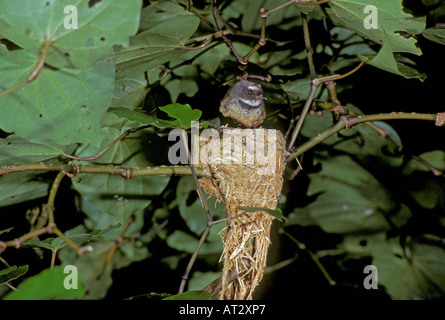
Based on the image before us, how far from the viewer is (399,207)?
1821mm

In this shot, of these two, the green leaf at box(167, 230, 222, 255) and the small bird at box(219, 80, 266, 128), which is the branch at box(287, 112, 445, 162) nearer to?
the small bird at box(219, 80, 266, 128)

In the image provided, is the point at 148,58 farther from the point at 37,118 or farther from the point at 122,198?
the point at 122,198

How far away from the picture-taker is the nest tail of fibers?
1299mm

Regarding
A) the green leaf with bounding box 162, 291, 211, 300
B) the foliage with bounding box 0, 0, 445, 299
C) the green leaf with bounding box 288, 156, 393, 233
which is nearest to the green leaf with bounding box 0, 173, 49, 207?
the foliage with bounding box 0, 0, 445, 299

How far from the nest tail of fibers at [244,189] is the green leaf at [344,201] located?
0.53m

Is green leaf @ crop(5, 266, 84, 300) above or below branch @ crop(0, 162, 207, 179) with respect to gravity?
below

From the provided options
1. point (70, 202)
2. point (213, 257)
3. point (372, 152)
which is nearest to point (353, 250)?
point (372, 152)

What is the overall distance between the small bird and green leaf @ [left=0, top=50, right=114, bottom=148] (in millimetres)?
828

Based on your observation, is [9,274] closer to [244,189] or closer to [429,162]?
[244,189]

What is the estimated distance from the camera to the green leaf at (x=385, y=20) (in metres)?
1.11

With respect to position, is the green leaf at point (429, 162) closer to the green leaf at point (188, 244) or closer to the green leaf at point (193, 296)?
the green leaf at point (188, 244)

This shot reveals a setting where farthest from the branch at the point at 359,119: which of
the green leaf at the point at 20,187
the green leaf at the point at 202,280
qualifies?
the green leaf at the point at 20,187

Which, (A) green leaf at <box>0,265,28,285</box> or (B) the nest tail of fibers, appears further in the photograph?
(B) the nest tail of fibers

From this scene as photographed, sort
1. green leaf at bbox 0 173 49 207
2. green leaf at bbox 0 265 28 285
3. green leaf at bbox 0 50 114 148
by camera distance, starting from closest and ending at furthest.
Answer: green leaf at bbox 0 50 114 148 < green leaf at bbox 0 265 28 285 < green leaf at bbox 0 173 49 207
